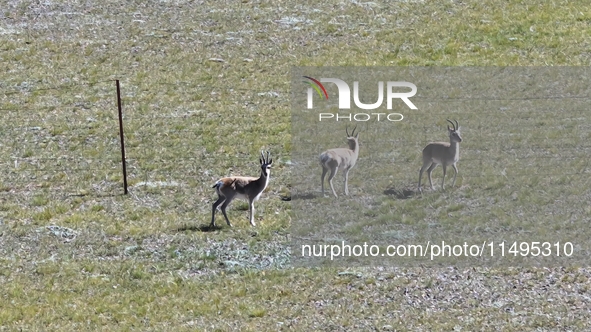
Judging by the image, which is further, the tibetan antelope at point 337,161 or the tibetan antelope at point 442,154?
the tibetan antelope at point 442,154

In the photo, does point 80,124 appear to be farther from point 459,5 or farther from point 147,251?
point 459,5

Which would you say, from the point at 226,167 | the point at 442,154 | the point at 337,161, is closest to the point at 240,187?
the point at 337,161

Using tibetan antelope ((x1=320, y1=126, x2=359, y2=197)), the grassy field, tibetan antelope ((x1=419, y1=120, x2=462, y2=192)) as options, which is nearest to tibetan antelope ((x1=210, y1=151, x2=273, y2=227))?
the grassy field

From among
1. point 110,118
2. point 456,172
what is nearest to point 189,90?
point 110,118

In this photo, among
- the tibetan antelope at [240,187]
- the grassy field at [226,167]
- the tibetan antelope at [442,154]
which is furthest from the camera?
the tibetan antelope at [442,154]

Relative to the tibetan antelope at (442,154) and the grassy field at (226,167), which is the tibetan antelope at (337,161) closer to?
the grassy field at (226,167)

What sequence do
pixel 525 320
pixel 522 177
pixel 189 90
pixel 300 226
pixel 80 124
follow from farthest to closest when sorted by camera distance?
1. pixel 189 90
2. pixel 80 124
3. pixel 522 177
4. pixel 300 226
5. pixel 525 320

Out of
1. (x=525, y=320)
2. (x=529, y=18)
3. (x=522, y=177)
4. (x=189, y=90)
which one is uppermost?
(x=529, y=18)

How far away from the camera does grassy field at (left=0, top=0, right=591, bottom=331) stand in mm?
14422

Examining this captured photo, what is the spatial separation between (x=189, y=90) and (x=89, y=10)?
22.7 ft

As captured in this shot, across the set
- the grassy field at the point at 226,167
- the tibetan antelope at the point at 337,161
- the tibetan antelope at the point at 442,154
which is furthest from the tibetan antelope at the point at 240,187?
the tibetan antelope at the point at 442,154

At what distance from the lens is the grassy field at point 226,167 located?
1442cm

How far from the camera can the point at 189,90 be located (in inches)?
941

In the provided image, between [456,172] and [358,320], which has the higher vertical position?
[456,172]
